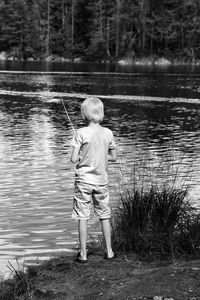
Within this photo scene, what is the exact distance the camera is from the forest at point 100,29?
11800 cm

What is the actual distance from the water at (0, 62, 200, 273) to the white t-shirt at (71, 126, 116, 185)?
109 cm

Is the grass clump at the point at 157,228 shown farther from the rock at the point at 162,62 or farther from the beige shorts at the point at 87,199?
the rock at the point at 162,62

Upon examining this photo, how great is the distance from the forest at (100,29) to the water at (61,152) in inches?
2689

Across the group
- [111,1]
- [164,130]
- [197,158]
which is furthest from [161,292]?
[111,1]

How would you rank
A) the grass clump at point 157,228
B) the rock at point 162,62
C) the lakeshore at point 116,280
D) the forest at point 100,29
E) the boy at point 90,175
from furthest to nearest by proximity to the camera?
the forest at point 100,29 < the rock at point 162,62 < the grass clump at point 157,228 < the boy at point 90,175 < the lakeshore at point 116,280

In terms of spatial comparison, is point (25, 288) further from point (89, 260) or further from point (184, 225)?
point (184, 225)

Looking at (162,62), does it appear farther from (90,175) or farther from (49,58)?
(90,175)

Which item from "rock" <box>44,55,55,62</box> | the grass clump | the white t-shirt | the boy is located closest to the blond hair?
the boy

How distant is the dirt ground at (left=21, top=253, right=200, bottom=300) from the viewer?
6.06 meters

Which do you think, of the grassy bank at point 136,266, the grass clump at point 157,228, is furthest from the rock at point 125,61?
the grass clump at point 157,228

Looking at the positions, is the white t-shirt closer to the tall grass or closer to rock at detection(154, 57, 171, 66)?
the tall grass

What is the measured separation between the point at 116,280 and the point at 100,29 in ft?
397

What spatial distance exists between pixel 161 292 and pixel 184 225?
1.89m

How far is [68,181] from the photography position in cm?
1432
